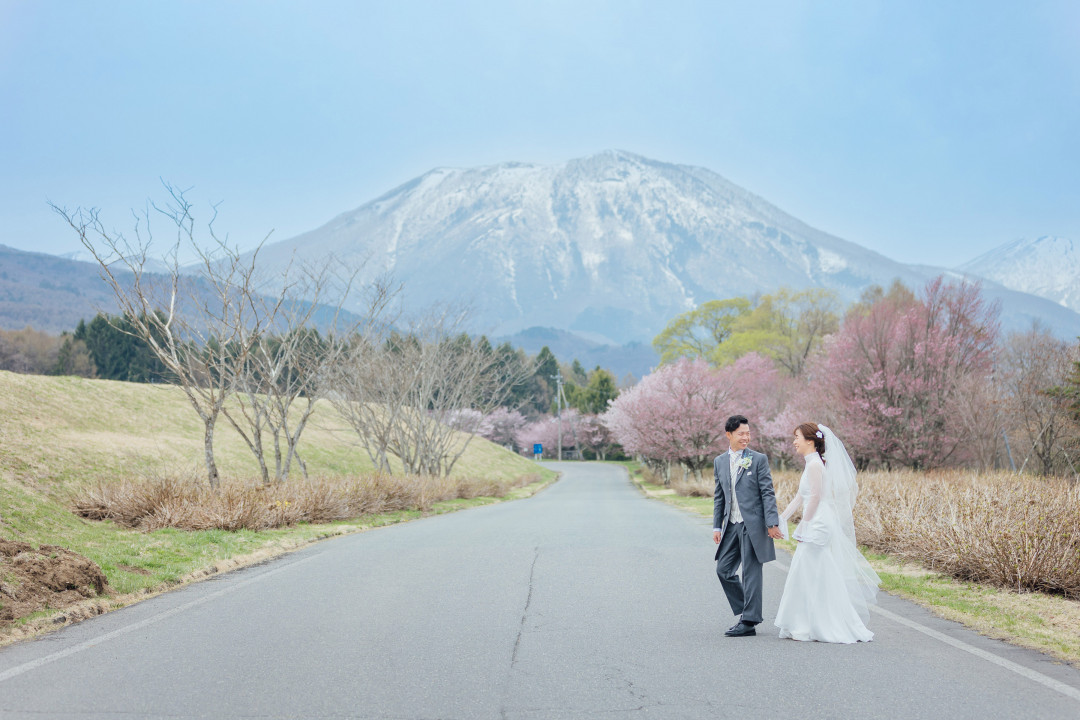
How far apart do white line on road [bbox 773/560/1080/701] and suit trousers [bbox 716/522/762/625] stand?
54.1 inches

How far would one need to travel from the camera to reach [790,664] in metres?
5.51

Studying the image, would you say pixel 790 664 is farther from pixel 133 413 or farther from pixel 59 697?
pixel 133 413

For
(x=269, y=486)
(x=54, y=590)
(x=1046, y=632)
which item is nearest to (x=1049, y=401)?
(x=1046, y=632)

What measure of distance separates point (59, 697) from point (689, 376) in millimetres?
36377

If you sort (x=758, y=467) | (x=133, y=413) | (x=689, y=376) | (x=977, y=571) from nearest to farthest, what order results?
(x=758, y=467) < (x=977, y=571) < (x=133, y=413) < (x=689, y=376)

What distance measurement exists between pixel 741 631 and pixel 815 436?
1730 mm

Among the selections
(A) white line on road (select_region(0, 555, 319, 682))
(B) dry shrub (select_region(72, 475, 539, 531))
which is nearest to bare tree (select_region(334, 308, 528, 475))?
(B) dry shrub (select_region(72, 475, 539, 531))

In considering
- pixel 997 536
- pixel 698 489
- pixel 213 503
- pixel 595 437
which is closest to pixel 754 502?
pixel 997 536

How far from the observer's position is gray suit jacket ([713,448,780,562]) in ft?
21.9

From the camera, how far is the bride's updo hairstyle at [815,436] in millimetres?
6855

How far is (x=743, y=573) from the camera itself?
6.77 m

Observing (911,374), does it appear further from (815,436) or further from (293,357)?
(815,436)

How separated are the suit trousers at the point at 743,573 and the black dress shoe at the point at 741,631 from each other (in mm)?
47

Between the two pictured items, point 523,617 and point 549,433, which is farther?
point 549,433
